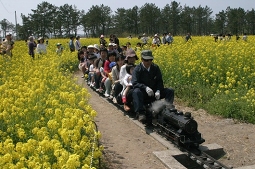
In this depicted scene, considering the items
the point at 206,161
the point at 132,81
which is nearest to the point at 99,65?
the point at 132,81

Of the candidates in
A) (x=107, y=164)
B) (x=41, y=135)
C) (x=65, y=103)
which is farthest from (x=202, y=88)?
(x=41, y=135)

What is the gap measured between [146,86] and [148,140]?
1.15 meters

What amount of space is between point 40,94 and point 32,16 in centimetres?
6777

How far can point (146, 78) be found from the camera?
7.34 m

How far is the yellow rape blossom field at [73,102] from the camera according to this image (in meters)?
4.18

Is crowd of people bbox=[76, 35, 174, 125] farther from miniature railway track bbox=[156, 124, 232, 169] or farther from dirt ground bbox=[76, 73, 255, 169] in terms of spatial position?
miniature railway track bbox=[156, 124, 232, 169]

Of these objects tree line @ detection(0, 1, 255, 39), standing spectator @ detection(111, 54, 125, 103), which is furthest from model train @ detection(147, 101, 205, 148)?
tree line @ detection(0, 1, 255, 39)

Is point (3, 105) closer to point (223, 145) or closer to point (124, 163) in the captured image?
point (124, 163)

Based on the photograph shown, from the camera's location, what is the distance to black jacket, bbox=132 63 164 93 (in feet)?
24.0

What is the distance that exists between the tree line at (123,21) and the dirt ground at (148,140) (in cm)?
6278

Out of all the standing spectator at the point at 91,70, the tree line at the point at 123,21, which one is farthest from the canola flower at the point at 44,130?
the tree line at the point at 123,21

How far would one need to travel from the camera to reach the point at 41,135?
4.74 m

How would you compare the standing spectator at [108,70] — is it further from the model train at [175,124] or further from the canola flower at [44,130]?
the model train at [175,124]

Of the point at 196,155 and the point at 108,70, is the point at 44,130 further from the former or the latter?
the point at 108,70
